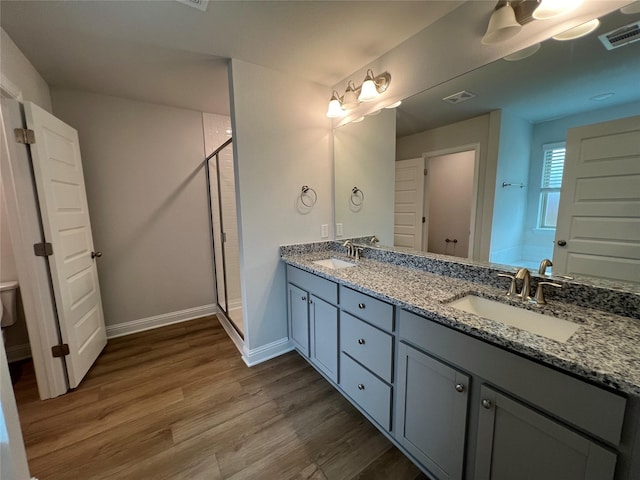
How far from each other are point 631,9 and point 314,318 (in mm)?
2119

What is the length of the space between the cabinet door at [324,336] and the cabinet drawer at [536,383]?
2.36 feet

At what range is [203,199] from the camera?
9.82 feet

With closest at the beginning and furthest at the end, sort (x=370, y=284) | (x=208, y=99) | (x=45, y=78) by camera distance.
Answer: (x=370, y=284)
(x=45, y=78)
(x=208, y=99)

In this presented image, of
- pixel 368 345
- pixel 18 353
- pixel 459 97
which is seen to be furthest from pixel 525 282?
pixel 18 353

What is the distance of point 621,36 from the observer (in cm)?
99

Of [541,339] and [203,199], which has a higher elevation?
[203,199]

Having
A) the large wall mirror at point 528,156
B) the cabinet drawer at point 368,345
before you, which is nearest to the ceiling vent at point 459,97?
the large wall mirror at point 528,156

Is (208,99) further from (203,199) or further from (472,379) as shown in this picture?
(472,379)

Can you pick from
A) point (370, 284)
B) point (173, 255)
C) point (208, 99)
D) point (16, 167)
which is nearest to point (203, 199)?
point (173, 255)

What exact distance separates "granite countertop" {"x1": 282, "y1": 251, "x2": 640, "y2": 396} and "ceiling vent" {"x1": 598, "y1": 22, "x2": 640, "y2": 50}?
1.07 m

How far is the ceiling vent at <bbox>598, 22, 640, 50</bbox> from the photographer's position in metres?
0.96

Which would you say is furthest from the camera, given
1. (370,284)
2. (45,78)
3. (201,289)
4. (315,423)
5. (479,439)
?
(201,289)

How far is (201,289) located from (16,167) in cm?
189

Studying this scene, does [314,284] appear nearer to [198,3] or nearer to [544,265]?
[544,265]
